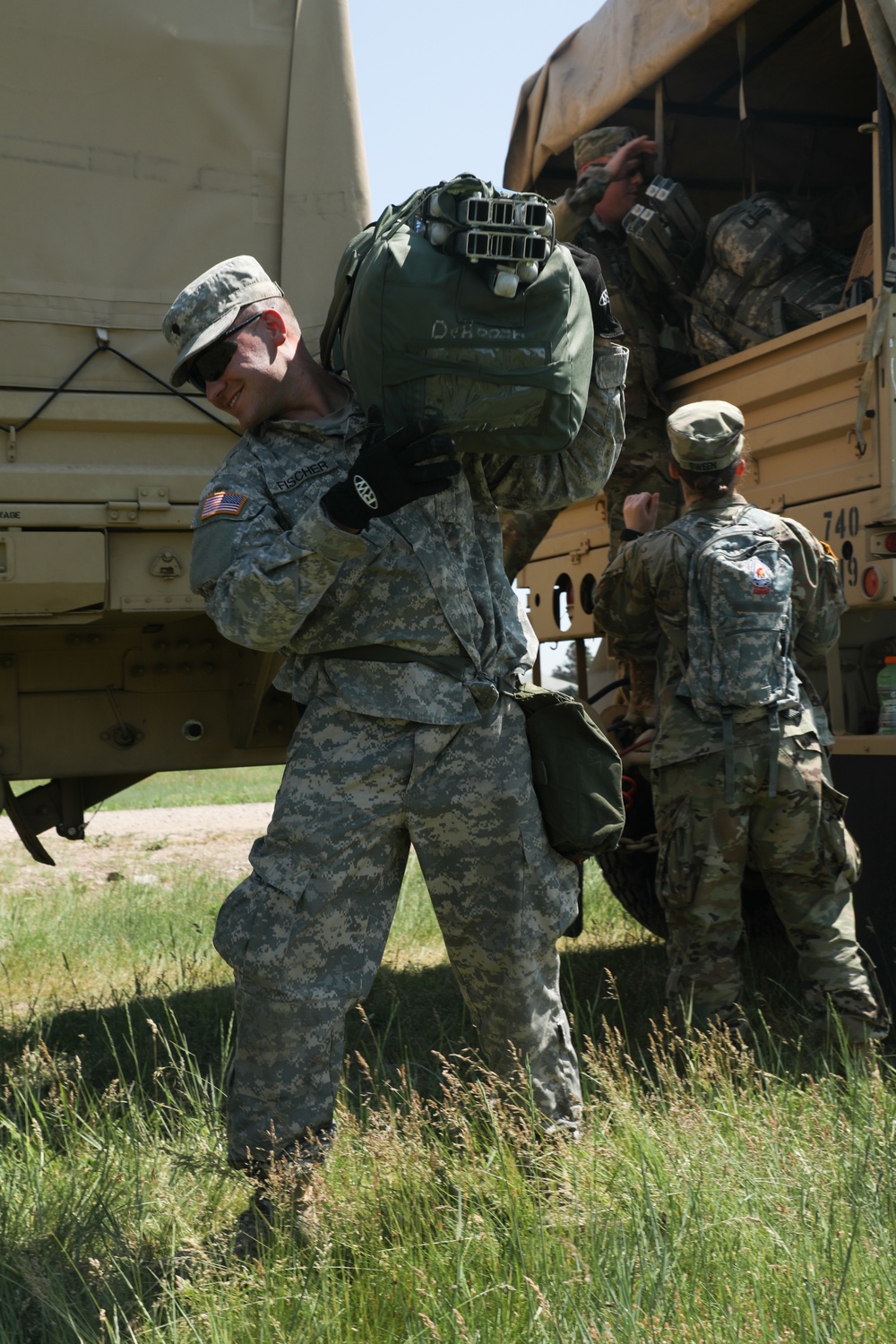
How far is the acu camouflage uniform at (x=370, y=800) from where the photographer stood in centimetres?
236

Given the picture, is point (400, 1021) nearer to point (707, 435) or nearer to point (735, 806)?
point (735, 806)

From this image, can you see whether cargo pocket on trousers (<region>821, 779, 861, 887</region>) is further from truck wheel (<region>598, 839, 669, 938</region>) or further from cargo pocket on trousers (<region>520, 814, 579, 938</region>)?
truck wheel (<region>598, 839, 669, 938</region>)

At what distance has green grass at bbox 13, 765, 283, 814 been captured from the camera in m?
12.6

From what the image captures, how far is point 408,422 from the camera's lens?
2238 millimetres

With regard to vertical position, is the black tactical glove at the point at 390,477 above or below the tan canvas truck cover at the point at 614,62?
below

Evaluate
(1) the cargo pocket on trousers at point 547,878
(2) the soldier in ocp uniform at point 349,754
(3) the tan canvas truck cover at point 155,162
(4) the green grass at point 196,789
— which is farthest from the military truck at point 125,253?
(4) the green grass at point 196,789

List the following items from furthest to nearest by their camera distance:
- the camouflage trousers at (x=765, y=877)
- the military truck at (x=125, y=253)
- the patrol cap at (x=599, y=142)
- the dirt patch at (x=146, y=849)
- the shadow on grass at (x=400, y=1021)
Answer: the dirt patch at (x=146, y=849) → the patrol cap at (x=599, y=142) → the shadow on grass at (x=400, y=1021) → the camouflage trousers at (x=765, y=877) → the military truck at (x=125, y=253)

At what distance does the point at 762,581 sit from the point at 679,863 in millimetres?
758

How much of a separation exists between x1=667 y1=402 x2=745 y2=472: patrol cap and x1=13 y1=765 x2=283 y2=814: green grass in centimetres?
737

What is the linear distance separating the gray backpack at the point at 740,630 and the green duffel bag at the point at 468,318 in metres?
1.27

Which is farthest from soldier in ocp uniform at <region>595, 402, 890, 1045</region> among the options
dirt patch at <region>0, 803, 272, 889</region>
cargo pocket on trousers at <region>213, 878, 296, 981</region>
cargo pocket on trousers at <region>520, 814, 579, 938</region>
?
dirt patch at <region>0, 803, 272, 889</region>

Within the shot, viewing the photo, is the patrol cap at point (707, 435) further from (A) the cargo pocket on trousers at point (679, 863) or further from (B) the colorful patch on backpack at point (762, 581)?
(A) the cargo pocket on trousers at point (679, 863)

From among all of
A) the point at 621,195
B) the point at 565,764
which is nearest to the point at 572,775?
the point at 565,764

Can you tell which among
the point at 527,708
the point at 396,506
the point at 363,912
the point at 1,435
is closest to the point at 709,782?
the point at 527,708
